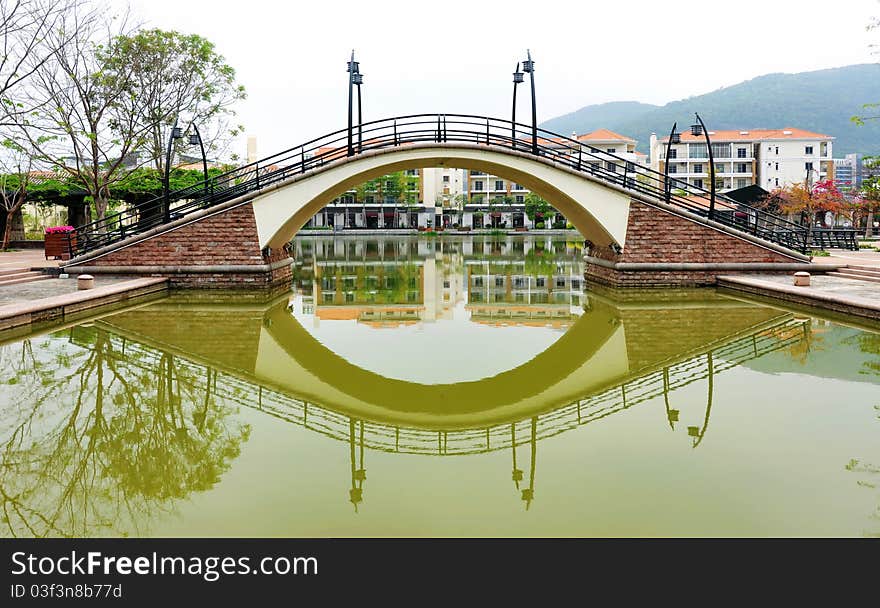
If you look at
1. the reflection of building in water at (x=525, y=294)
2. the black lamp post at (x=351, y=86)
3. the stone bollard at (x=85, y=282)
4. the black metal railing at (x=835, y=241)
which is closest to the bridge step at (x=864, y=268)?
the reflection of building in water at (x=525, y=294)

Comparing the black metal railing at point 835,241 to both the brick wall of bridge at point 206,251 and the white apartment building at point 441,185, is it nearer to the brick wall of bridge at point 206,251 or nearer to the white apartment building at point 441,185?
the brick wall of bridge at point 206,251

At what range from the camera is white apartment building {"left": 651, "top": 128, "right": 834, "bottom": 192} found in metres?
77.2

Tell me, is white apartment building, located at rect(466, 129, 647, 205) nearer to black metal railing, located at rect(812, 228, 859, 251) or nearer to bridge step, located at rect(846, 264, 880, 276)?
black metal railing, located at rect(812, 228, 859, 251)

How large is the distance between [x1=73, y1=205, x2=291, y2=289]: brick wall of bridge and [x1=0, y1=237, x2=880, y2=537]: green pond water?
6.12 metres

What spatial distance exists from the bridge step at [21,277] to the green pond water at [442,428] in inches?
248

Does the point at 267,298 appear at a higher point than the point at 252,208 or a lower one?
→ lower

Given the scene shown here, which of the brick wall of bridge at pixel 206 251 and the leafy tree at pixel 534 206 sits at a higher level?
the leafy tree at pixel 534 206

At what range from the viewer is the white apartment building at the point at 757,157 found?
77.2 meters

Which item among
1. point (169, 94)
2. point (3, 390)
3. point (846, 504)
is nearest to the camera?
point (846, 504)

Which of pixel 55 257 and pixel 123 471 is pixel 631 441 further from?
pixel 55 257

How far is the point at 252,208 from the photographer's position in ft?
61.9

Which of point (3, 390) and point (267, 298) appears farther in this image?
point (267, 298)
